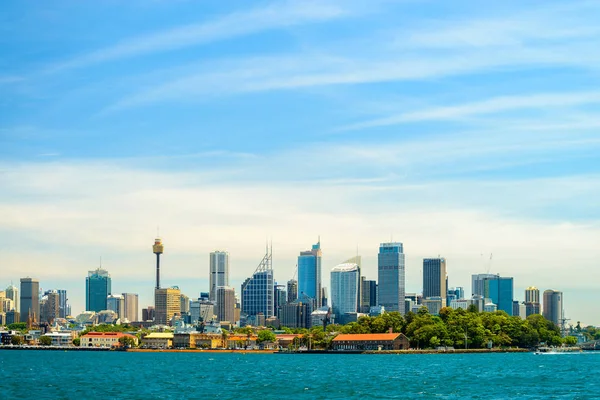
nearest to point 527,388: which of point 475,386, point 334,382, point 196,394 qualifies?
point 475,386

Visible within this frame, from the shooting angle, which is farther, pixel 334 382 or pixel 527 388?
pixel 334 382

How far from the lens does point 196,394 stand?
276ft

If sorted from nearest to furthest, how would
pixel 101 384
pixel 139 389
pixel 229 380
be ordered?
pixel 139 389 → pixel 101 384 → pixel 229 380

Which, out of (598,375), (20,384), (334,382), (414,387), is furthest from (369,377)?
(20,384)

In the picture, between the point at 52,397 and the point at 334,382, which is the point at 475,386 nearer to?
the point at 334,382

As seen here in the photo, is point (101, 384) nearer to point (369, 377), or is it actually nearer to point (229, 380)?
point (229, 380)

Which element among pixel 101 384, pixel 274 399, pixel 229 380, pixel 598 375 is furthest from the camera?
pixel 598 375

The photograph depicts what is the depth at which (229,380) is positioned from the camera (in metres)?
106

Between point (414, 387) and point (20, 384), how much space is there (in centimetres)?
3766

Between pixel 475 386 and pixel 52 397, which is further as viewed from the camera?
pixel 475 386

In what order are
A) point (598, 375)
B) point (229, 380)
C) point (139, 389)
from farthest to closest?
point (598, 375) → point (229, 380) → point (139, 389)

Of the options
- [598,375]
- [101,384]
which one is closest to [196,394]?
[101,384]

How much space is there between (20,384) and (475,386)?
43135 mm

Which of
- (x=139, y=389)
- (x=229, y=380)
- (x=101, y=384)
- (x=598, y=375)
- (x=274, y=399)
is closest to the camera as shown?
(x=274, y=399)
